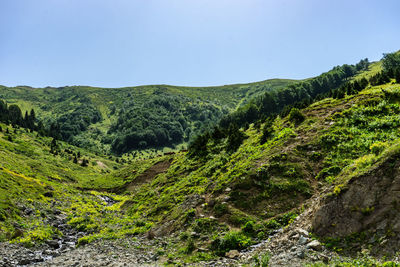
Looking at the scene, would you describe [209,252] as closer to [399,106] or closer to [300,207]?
[300,207]

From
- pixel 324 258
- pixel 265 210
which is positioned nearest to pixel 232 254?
pixel 265 210

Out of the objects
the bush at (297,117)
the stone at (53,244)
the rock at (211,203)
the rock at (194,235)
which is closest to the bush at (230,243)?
the rock at (194,235)

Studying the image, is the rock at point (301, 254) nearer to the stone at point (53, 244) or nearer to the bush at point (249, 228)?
the bush at point (249, 228)

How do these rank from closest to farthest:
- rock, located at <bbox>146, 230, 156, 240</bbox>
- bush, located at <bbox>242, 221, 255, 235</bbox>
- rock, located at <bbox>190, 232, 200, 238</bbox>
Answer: bush, located at <bbox>242, 221, 255, 235</bbox>
rock, located at <bbox>190, 232, 200, 238</bbox>
rock, located at <bbox>146, 230, 156, 240</bbox>

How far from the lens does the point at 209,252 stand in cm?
1652

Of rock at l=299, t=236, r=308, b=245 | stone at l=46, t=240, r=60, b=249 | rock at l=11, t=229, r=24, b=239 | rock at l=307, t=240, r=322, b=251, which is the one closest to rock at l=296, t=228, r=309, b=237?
rock at l=299, t=236, r=308, b=245

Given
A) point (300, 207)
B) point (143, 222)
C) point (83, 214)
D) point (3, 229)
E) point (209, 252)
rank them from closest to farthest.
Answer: point (209, 252)
point (300, 207)
point (3, 229)
point (143, 222)
point (83, 214)

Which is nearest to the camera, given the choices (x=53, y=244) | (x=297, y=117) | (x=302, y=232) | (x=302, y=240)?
(x=302, y=240)

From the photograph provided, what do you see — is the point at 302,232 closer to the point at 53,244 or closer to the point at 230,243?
the point at 230,243

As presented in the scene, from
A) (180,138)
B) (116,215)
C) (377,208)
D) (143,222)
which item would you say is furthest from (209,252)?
(180,138)

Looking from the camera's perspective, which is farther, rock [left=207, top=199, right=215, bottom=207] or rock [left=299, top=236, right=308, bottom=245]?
rock [left=207, top=199, right=215, bottom=207]

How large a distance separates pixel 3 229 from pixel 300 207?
2850 cm

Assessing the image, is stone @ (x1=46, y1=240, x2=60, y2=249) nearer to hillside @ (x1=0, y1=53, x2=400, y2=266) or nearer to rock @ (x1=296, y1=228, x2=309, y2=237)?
hillside @ (x1=0, y1=53, x2=400, y2=266)

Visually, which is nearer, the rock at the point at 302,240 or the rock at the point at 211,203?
the rock at the point at 302,240
